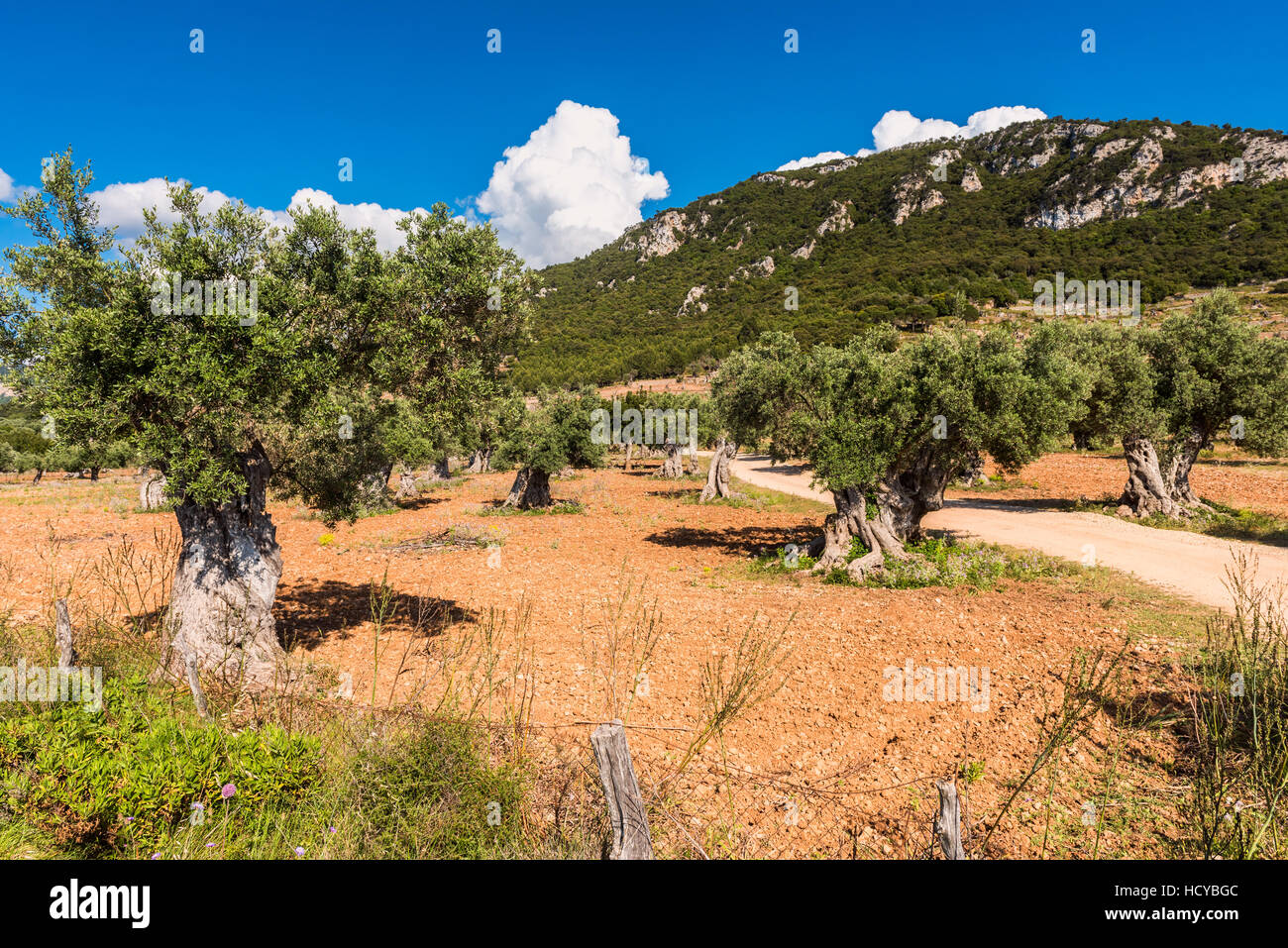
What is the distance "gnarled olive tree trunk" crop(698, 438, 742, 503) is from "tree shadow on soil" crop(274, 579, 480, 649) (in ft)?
59.2

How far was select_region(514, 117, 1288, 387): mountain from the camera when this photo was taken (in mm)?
84312

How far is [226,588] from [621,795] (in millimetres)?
6798

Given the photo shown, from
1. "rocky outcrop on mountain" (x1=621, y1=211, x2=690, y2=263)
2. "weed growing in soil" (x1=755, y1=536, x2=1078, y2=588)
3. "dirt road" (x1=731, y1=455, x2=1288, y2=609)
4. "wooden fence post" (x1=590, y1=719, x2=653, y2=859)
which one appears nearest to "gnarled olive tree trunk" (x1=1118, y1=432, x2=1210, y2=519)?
"dirt road" (x1=731, y1=455, x2=1288, y2=609)

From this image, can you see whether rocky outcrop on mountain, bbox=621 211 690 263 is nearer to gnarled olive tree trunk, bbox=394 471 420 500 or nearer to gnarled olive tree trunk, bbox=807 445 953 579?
gnarled olive tree trunk, bbox=394 471 420 500

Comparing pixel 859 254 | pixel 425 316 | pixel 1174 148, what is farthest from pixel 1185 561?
pixel 1174 148

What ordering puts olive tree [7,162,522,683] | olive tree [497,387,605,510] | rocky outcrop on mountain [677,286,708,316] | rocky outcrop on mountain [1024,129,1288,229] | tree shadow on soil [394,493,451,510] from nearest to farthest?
olive tree [7,162,522,683] < olive tree [497,387,605,510] < tree shadow on soil [394,493,451,510] < rocky outcrop on mountain [1024,129,1288,229] < rocky outcrop on mountain [677,286,708,316]

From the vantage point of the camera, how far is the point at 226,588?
739 cm

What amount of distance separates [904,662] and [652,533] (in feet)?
39.7

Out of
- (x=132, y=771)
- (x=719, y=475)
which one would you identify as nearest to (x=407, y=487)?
(x=719, y=475)

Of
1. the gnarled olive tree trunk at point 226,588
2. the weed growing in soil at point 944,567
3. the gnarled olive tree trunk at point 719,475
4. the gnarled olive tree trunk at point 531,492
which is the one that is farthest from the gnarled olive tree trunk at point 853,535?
the gnarled olive tree trunk at point 531,492

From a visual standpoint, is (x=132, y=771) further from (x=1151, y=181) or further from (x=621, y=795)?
(x=1151, y=181)
